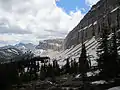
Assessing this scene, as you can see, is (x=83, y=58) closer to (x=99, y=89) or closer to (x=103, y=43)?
(x=103, y=43)

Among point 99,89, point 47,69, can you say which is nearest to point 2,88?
point 99,89

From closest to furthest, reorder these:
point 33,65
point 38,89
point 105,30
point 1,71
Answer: point 1,71 → point 105,30 → point 38,89 → point 33,65

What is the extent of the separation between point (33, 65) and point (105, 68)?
4741 inches

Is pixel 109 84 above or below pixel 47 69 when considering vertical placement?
below

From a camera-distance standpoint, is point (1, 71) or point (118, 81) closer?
point (118, 81)

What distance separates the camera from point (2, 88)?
66.7m

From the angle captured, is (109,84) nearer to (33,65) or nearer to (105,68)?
(105,68)

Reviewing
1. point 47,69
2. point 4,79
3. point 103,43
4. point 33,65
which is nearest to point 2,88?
point 4,79

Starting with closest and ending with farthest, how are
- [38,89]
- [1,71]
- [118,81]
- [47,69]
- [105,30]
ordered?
[118,81], [1,71], [105,30], [38,89], [47,69]

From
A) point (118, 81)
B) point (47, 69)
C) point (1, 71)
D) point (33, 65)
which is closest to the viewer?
point (118, 81)

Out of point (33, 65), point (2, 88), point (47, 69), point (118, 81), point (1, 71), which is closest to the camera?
point (118, 81)

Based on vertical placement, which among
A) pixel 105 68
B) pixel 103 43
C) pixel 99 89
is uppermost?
pixel 103 43

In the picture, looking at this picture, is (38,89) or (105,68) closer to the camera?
(105,68)

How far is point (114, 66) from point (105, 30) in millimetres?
13248
